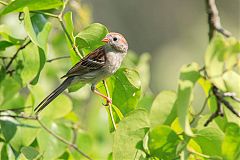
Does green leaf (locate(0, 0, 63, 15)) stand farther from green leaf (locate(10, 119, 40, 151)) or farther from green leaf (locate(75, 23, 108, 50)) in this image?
green leaf (locate(10, 119, 40, 151))

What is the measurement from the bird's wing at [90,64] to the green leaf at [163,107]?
15.1 inches

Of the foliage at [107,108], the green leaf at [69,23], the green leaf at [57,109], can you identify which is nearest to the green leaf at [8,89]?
the foliage at [107,108]

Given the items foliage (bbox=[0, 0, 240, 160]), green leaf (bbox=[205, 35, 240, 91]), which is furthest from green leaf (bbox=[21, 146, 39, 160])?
green leaf (bbox=[205, 35, 240, 91])

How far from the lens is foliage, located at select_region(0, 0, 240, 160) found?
1458 millimetres

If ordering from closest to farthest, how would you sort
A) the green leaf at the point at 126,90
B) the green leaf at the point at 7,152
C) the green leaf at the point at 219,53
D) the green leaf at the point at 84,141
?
the green leaf at the point at 219,53 < the green leaf at the point at 126,90 < the green leaf at the point at 7,152 < the green leaf at the point at 84,141

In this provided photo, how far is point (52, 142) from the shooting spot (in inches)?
80.9

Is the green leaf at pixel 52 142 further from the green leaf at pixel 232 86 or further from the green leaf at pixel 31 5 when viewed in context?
the green leaf at pixel 232 86

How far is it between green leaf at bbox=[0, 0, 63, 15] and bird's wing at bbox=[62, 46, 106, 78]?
0.63 feet

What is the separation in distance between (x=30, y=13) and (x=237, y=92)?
2.36 feet

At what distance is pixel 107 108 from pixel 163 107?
0.26m

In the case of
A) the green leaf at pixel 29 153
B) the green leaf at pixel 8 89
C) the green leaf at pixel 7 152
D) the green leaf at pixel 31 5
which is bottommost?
the green leaf at pixel 7 152

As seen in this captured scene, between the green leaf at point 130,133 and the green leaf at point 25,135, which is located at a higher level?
the green leaf at point 130,133

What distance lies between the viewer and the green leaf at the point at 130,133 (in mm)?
1558

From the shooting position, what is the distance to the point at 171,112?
1.68 m
